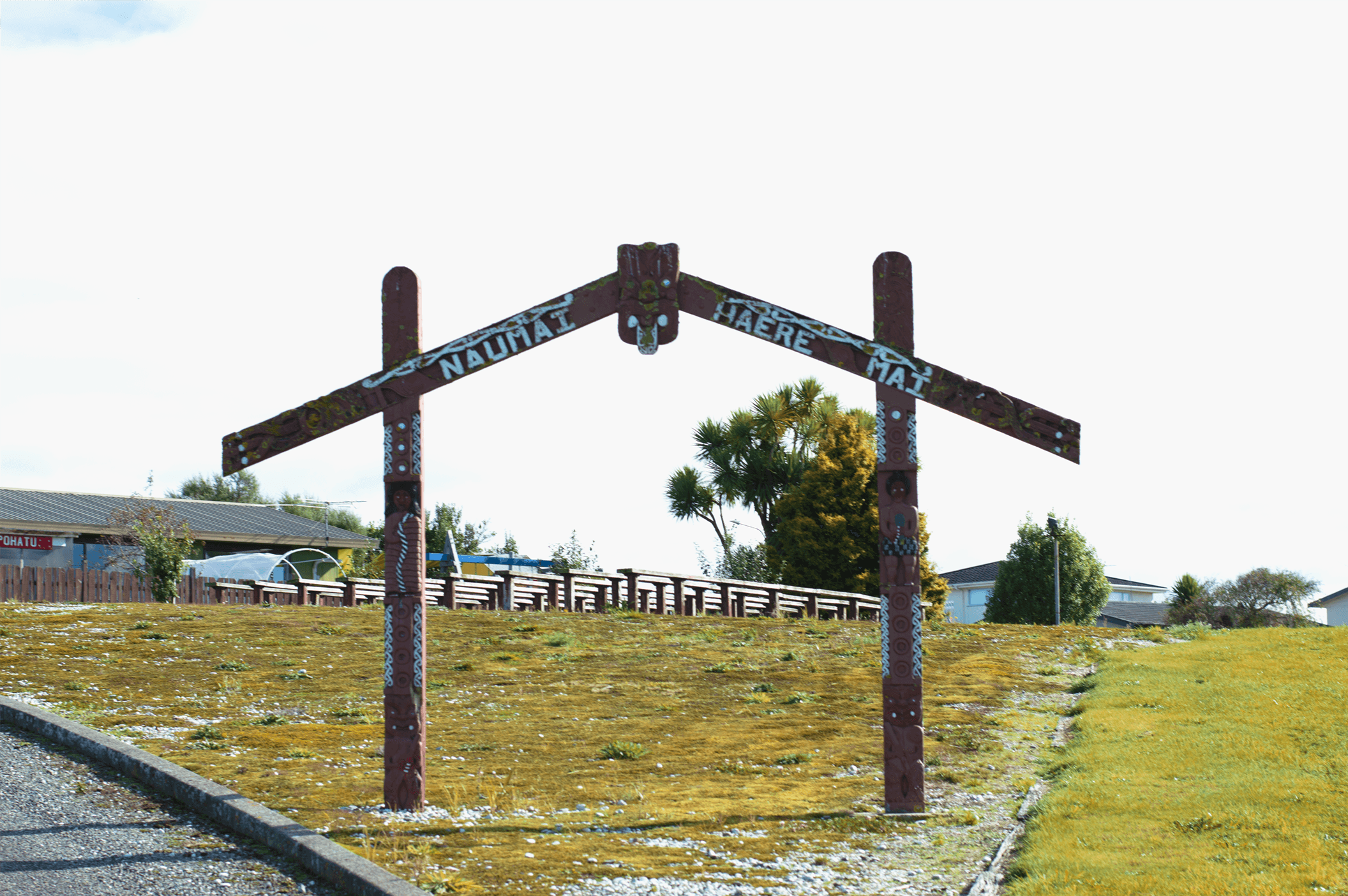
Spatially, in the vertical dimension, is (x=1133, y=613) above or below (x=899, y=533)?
below

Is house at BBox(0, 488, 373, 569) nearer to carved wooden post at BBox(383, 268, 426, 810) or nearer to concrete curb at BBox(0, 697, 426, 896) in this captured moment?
concrete curb at BBox(0, 697, 426, 896)

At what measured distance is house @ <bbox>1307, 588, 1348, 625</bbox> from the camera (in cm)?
5712

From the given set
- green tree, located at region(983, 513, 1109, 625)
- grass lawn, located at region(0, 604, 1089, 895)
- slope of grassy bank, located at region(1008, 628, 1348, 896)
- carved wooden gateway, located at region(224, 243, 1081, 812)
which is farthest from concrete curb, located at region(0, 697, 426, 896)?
green tree, located at region(983, 513, 1109, 625)

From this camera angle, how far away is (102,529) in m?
37.1

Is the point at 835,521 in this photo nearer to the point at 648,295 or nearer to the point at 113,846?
the point at 648,295

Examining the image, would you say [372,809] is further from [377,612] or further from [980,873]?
[377,612]

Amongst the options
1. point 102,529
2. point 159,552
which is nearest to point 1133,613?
point 102,529

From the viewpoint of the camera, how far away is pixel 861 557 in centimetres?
3244

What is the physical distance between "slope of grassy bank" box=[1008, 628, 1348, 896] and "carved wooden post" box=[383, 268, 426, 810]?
152 inches

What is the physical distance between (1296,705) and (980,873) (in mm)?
5939

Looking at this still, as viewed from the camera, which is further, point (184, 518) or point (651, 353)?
point (184, 518)

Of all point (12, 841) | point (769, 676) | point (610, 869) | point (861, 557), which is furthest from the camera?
point (861, 557)

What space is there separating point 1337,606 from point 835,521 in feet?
126

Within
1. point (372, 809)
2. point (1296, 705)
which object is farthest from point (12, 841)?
point (1296, 705)
